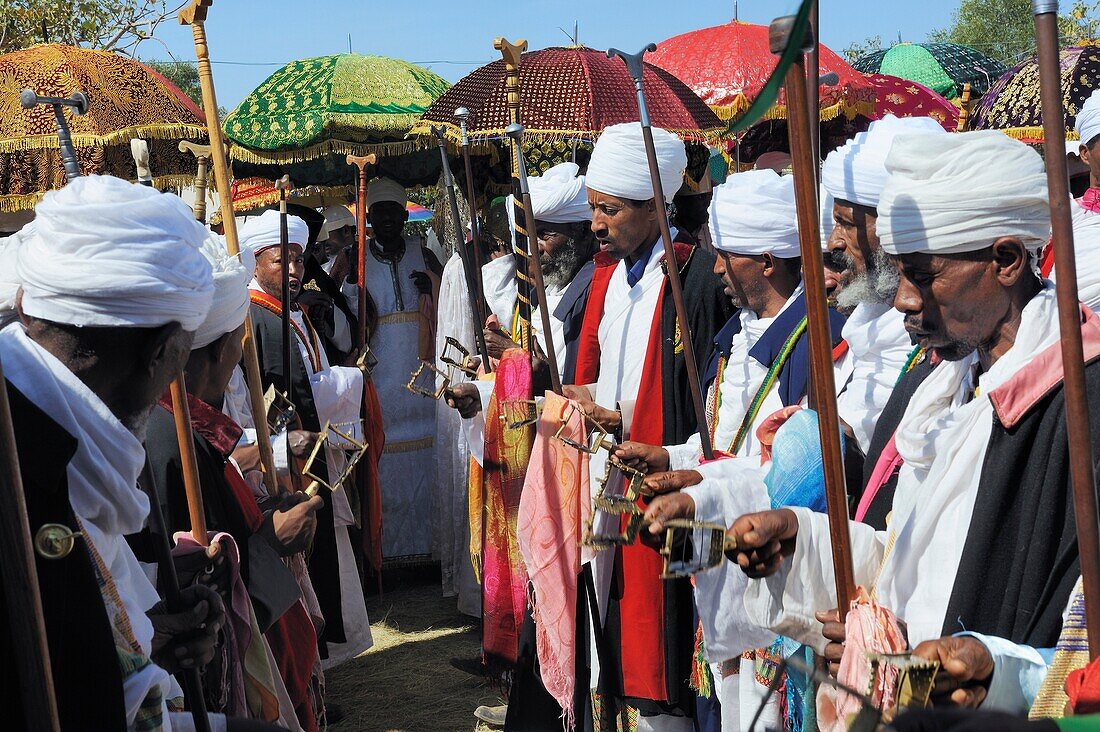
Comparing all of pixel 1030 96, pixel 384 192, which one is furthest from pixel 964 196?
pixel 384 192

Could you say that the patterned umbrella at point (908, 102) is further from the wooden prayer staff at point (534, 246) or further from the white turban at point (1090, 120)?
the wooden prayer staff at point (534, 246)

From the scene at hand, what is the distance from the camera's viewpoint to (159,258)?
2.16 m

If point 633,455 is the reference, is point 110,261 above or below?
above

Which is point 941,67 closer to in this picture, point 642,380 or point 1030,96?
point 1030,96

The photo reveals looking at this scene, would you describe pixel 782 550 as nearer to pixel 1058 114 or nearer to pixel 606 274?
pixel 1058 114

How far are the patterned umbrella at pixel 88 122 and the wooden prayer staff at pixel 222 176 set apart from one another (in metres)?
3.63

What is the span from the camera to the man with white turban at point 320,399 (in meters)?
5.54

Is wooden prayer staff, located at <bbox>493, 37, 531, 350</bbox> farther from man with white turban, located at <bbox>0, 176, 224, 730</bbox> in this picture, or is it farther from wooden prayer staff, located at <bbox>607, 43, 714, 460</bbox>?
man with white turban, located at <bbox>0, 176, 224, 730</bbox>

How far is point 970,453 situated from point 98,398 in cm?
176

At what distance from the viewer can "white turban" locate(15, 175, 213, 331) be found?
6.75 ft

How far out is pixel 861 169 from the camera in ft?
12.0

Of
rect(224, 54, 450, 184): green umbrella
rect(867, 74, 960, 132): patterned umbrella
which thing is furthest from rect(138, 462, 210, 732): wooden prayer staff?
rect(867, 74, 960, 132): patterned umbrella

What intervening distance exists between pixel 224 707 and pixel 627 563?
2.10m

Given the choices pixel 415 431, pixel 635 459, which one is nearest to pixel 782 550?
pixel 635 459
